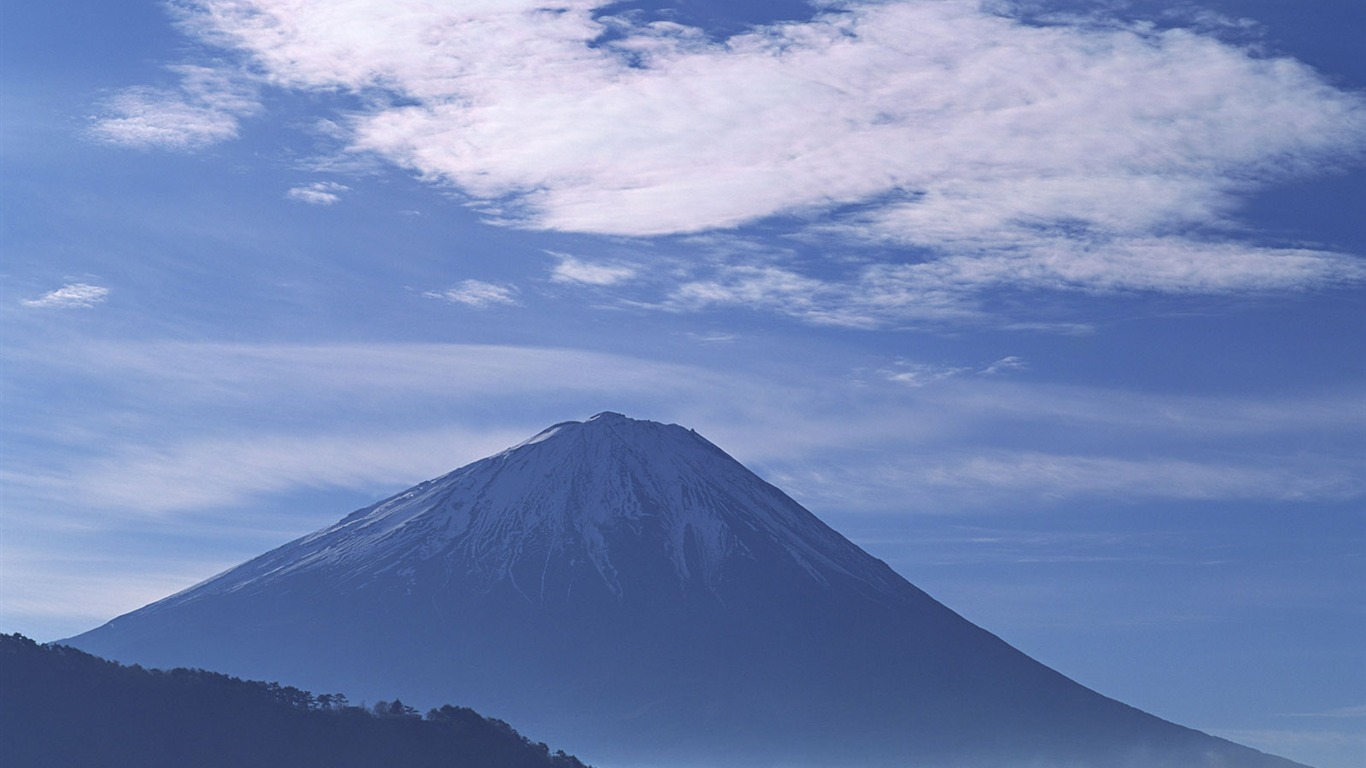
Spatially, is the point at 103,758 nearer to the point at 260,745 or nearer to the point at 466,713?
the point at 260,745

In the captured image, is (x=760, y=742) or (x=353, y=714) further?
(x=760, y=742)

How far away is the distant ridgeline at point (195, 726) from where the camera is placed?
273ft

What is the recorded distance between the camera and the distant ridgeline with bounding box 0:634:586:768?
83312mm

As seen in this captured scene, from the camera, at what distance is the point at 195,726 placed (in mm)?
89938

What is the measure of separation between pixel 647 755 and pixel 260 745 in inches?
4204

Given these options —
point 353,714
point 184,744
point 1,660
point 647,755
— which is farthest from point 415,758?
point 647,755

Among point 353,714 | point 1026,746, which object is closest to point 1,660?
point 353,714

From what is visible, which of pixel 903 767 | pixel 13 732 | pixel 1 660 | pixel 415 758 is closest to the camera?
pixel 13 732

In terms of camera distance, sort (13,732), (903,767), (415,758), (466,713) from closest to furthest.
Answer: (13,732) → (415,758) → (466,713) → (903,767)

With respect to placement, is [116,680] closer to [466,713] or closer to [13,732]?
[13,732]

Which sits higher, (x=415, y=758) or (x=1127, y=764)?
(x=1127, y=764)

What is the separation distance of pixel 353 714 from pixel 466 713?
8.05 meters

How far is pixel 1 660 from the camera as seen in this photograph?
286 feet

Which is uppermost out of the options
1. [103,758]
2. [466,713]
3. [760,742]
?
[760,742]
